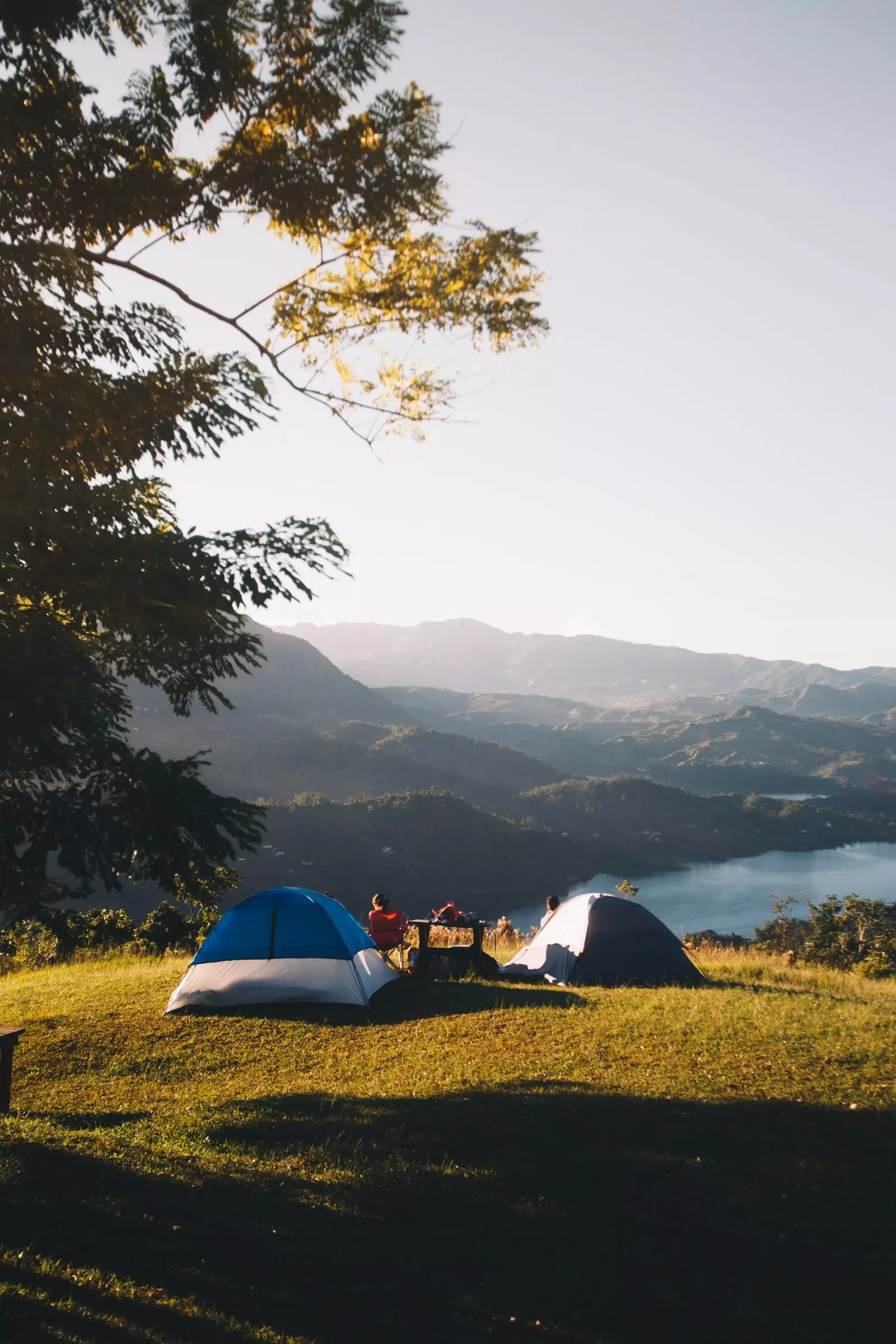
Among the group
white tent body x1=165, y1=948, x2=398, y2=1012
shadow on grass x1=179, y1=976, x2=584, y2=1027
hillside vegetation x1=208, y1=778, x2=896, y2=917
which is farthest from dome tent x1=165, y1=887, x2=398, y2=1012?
hillside vegetation x1=208, y1=778, x2=896, y2=917

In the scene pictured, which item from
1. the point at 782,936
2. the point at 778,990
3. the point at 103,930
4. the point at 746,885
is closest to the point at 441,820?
the point at 746,885

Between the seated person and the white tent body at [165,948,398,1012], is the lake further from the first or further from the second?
the white tent body at [165,948,398,1012]

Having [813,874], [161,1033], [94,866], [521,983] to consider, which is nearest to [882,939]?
[521,983]

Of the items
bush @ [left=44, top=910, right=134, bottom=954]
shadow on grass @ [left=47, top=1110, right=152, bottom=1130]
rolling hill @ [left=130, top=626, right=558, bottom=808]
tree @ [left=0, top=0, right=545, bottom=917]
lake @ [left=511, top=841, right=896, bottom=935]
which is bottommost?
lake @ [left=511, top=841, right=896, bottom=935]

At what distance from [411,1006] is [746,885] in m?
118

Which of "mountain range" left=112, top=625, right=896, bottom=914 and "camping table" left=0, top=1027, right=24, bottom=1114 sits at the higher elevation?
Answer: "camping table" left=0, top=1027, right=24, bottom=1114

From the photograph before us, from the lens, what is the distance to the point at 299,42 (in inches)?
343

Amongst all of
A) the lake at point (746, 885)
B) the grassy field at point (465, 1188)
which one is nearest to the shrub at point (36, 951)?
the grassy field at point (465, 1188)

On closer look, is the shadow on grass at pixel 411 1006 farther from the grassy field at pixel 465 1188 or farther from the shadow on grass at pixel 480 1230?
the shadow on grass at pixel 480 1230

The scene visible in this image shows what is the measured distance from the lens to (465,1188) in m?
4.97

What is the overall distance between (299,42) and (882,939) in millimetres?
24937

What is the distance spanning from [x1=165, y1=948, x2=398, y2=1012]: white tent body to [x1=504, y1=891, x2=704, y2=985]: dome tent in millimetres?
3695

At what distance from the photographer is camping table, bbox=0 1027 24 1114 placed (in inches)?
276

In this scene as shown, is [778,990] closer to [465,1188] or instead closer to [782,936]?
[465,1188]
